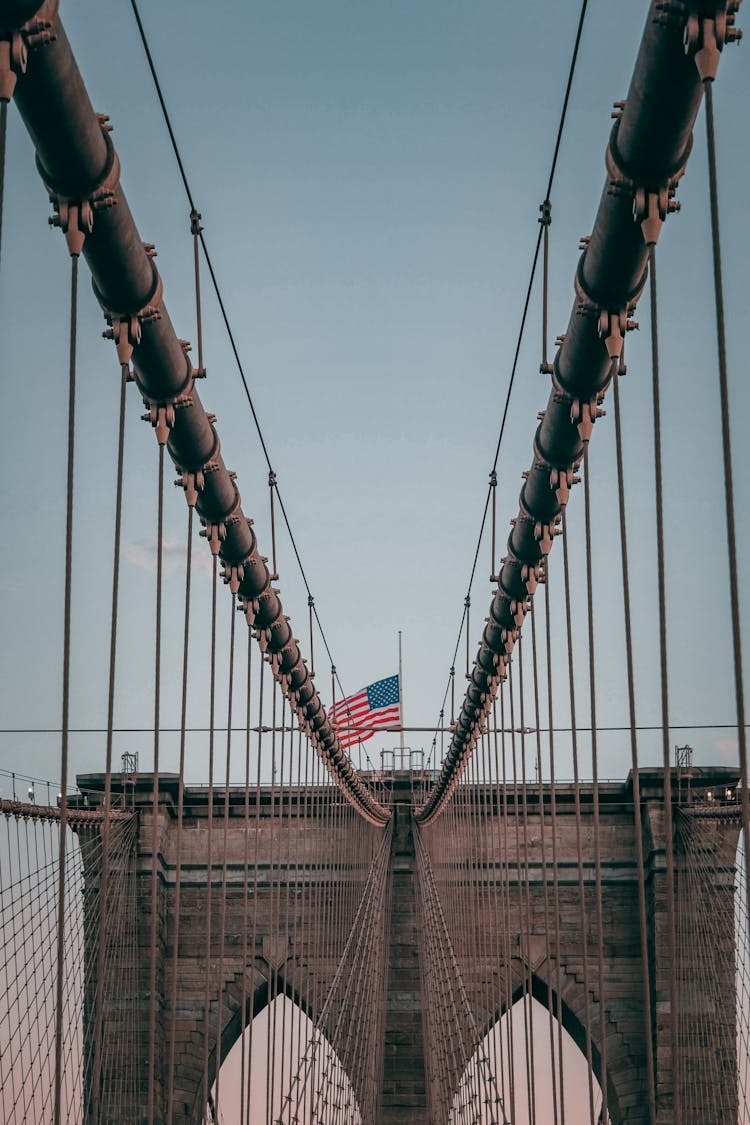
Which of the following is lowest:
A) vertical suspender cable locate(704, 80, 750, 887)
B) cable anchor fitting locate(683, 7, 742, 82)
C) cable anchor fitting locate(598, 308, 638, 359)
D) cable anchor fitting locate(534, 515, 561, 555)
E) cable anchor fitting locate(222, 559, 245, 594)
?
vertical suspender cable locate(704, 80, 750, 887)

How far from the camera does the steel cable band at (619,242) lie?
4.43 metres

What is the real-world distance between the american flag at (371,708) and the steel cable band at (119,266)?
1578 cm

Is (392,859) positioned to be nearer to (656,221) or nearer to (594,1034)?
(594,1034)

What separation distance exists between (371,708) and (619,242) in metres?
21.4

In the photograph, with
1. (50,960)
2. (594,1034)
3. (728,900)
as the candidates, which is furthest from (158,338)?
(594,1034)

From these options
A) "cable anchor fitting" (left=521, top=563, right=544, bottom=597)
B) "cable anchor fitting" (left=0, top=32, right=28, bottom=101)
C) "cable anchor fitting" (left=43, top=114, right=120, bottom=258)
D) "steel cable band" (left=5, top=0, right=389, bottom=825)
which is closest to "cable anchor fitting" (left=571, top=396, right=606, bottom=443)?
"steel cable band" (left=5, top=0, right=389, bottom=825)

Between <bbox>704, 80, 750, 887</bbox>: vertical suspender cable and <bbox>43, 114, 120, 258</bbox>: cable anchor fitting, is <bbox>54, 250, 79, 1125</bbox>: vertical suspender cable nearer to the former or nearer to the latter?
<bbox>43, 114, 120, 258</bbox>: cable anchor fitting

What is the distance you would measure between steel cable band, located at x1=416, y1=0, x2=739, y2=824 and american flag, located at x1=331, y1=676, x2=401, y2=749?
16.3 metres

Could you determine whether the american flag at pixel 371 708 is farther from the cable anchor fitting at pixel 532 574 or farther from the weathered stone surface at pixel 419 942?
the cable anchor fitting at pixel 532 574

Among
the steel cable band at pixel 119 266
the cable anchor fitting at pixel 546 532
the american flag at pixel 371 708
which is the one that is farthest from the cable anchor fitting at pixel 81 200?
the american flag at pixel 371 708

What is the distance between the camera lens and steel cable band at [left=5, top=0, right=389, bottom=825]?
4.35m

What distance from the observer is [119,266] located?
5609 mm

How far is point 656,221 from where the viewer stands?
510 centimetres

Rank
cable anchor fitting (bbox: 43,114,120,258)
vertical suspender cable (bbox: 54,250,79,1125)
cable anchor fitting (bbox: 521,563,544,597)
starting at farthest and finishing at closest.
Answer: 1. cable anchor fitting (bbox: 521,563,544,597)
2. cable anchor fitting (bbox: 43,114,120,258)
3. vertical suspender cable (bbox: 54,250,79,1125)
